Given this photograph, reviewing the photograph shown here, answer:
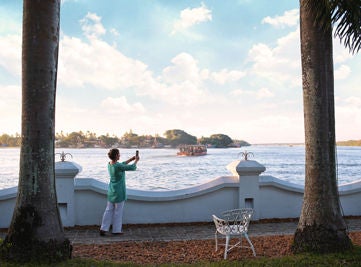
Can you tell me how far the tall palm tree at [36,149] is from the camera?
4633 mm

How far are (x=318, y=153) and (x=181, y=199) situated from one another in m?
3.47

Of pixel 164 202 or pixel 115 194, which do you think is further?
pixel 164 202

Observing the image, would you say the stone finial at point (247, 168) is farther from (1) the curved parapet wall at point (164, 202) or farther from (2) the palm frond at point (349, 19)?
(2) the palm frond at point (349, 19)

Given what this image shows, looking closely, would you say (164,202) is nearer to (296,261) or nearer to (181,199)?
(181,199)

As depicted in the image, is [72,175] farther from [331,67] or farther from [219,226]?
[331,67]

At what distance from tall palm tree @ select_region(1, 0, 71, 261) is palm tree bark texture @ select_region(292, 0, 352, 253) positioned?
3.39m

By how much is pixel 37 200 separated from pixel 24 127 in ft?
3.03

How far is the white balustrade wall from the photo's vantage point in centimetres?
743

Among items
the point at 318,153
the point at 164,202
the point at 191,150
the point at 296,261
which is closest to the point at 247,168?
the point at 164,202

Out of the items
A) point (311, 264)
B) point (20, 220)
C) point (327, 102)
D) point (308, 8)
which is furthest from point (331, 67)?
point (20, 220)

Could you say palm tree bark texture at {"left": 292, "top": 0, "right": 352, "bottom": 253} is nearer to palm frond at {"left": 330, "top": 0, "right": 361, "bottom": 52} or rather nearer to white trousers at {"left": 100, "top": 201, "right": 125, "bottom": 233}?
palm frond at {"left": 330, "top": 0, "right": 361, "bottom": 52}

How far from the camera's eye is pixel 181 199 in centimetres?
798

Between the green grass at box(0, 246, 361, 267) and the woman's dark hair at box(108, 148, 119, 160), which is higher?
the woman's dark hair at box(108, 148, 119, 160)

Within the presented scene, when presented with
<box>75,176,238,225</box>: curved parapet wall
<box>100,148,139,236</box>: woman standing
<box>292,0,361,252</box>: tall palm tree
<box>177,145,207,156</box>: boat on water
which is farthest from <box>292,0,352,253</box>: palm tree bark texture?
<box>177,145,207,156</box>: boat on water
